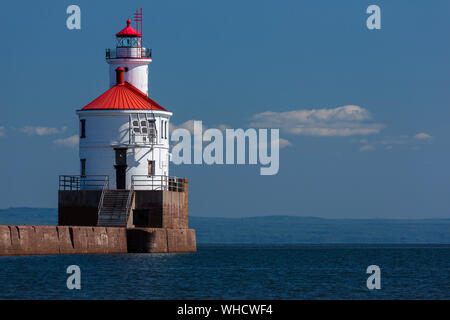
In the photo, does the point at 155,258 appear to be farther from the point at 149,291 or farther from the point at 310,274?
the point at 149,291

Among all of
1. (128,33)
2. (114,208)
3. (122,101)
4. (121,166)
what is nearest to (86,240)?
(114,208)

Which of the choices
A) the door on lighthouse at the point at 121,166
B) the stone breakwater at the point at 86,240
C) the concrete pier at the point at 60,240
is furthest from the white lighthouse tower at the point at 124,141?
the concrete pier at the point at 60,240

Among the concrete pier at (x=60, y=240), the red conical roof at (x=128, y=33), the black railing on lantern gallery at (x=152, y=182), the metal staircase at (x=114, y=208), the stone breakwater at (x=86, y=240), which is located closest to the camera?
the concrete pier at (x=60, y=240)

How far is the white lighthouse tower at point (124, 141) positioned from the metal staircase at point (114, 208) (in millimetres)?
1180

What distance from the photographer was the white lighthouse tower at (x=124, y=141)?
61.3m

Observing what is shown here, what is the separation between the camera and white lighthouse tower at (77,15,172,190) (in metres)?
61.3

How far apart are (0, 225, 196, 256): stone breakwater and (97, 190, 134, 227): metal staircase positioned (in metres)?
2.09

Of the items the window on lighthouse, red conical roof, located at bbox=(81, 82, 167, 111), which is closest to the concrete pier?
the window on lighthouse

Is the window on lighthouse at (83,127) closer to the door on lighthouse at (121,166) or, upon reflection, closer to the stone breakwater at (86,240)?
the door on lighthouse at (121,166)

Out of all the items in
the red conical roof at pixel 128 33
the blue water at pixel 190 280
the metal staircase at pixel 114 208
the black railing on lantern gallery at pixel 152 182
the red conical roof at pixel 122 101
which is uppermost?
the red conical roof at pixel 128 33

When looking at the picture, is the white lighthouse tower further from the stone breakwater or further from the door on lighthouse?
the stone breakwater
